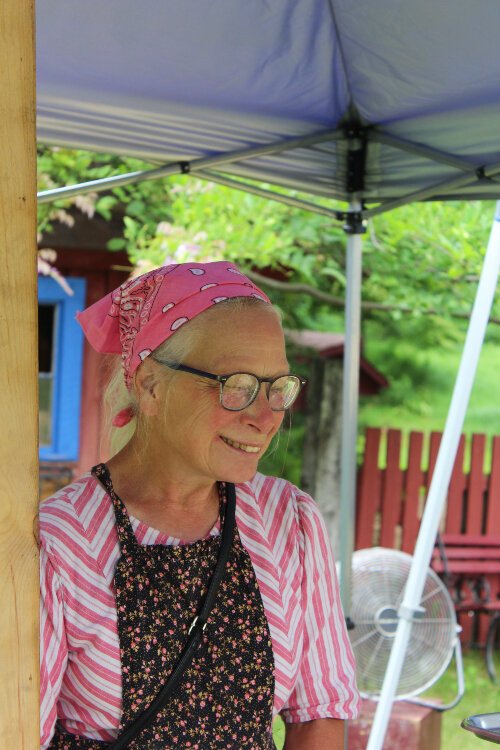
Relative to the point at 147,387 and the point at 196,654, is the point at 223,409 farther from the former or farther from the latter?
Answer: the point at 196,654

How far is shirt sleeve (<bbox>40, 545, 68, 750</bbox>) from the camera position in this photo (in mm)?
1658

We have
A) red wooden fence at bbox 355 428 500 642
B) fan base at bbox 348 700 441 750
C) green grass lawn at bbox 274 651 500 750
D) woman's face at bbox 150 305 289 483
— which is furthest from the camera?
red wooden fence at bbox 355 428 500 642

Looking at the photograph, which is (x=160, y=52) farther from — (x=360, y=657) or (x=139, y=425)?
(x=360, y=657)

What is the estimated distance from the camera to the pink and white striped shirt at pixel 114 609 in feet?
5.56

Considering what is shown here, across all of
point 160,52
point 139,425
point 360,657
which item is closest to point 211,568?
point 139,425

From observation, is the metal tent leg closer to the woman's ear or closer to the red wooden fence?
the woman's ear

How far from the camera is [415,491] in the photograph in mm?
7516

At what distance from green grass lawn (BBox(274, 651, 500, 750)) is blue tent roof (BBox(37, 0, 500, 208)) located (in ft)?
12.5

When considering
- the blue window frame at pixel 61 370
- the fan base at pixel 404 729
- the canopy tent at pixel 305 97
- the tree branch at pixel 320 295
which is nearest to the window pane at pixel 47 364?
the blue window frame at pixel 61 370

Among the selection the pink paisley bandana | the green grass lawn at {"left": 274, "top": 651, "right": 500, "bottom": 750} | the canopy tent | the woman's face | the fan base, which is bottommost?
the green grass lawn at {"left": 274, "top": 651, "right": 500, "bottom": 750}

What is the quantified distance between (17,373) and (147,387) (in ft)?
2.11

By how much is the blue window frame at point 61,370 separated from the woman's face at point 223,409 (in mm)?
5930

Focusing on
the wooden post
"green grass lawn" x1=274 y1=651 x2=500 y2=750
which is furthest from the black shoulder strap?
"green grass lawn" x1=274 y1=651 x2=500 y2=750

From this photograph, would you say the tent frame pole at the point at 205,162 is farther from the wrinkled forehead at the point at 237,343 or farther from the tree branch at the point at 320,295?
the tree branch at the point at 320,295
